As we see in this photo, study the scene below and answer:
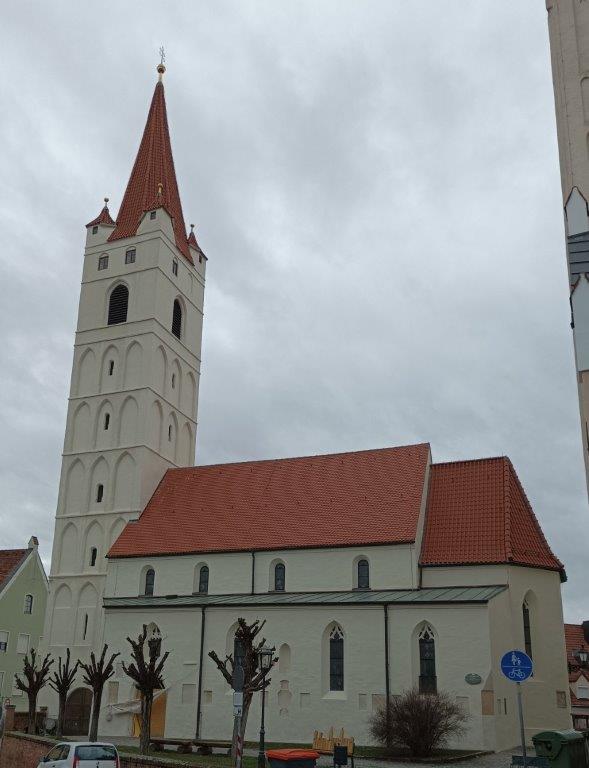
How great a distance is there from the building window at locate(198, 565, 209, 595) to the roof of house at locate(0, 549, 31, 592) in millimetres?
16580

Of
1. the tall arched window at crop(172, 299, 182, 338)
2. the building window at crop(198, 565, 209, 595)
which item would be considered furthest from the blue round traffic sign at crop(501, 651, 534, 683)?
the tall arched window at crop(172, 299, 182, 338)

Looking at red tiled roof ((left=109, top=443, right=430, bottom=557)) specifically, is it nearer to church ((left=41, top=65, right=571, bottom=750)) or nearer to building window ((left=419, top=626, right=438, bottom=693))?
church ((left=41, top=65, right=571, bottom=750))

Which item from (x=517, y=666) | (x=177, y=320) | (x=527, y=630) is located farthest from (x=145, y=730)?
(x=177, y=320)

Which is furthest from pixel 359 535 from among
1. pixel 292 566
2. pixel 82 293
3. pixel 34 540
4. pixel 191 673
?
pixel 34 540

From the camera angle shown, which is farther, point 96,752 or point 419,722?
point 419,722

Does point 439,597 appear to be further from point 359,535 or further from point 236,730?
point 236,730

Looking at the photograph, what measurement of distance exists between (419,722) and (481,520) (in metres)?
9.75

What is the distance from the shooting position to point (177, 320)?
44906mm

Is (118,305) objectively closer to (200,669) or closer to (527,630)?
(200,669)

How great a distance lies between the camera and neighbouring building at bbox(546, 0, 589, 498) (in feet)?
61.3

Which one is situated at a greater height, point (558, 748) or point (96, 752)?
point (558, 748)

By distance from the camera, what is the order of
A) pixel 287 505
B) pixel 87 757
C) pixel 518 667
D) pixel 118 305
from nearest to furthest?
pixel 518 667 → pixel 87 757 → pixel 287 505 → pixel 118 305

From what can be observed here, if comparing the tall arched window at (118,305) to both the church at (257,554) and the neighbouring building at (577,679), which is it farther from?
the neighbouring building at (577,679)

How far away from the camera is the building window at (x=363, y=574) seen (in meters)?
32.0
